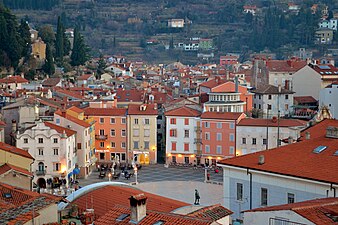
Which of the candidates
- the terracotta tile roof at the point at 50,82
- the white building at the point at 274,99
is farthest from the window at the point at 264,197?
the terracotta tile roof at the point at 50,82

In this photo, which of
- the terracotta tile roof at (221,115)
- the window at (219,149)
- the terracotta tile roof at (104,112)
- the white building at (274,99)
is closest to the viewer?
the terracotta tile roof at (221,115)

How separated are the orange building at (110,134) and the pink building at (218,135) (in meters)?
8.12

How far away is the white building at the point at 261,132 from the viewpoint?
217 ft

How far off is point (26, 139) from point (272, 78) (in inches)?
2092

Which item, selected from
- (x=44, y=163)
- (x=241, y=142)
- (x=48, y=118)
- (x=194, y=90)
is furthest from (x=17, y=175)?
(x=194, y=90)

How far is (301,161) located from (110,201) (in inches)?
305

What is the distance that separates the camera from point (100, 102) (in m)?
81.8

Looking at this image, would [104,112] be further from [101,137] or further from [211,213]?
[211,213]

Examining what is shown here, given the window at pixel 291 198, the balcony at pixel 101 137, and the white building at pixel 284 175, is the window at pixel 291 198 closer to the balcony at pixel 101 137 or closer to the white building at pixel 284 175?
the white building at pixel 284 175

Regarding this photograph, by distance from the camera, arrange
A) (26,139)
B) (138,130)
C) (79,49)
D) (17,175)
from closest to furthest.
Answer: (17,175) < (26,139) < (138,130) < (79,49)

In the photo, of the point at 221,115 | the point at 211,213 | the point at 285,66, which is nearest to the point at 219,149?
the point at 221,115

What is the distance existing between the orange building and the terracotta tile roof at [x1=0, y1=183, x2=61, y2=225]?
48.3m

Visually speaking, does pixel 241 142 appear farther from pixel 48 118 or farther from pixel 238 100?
pixel 48 118

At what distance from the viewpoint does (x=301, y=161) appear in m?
29.9
